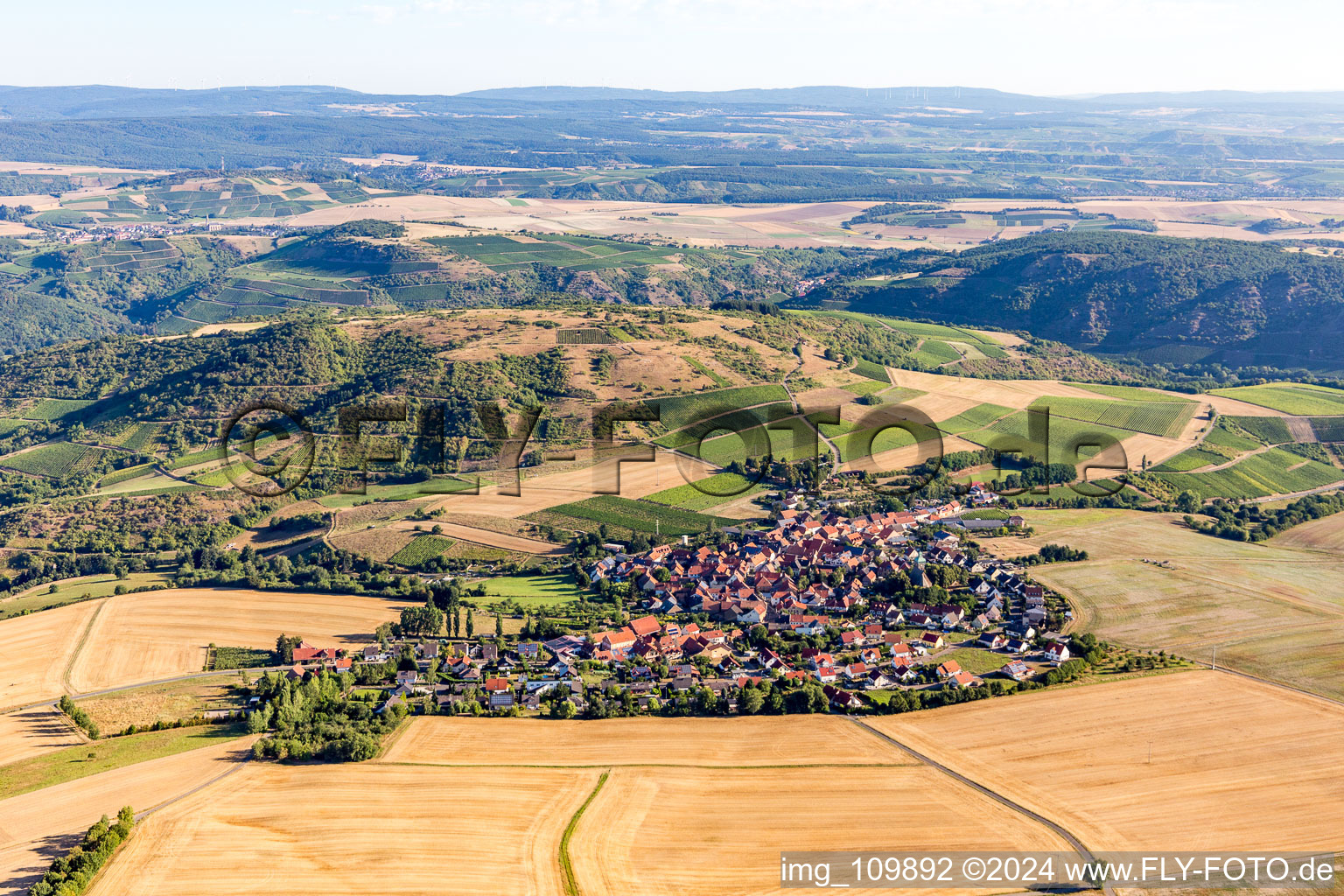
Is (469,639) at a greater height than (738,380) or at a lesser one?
lesser

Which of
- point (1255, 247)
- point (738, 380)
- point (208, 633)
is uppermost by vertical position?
point (1255, 247)

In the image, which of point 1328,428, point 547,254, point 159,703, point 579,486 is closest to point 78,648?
point 159,703

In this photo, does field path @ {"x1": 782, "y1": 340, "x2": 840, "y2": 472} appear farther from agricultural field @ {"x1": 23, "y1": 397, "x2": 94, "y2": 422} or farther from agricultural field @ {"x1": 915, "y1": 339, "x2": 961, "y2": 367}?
agricultural field @ {"x1": 23, "y1": 397, "x2": 94, "y2": 422}

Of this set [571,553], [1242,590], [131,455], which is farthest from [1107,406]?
[131,455]

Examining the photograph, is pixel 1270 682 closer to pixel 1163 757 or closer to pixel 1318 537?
pixel 1163 757

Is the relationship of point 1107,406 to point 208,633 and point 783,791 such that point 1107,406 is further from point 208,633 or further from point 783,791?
point 208,633

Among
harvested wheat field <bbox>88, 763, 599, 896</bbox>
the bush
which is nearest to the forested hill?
harvested wheat field <bbox>88, 763, 599, 896</bbox>

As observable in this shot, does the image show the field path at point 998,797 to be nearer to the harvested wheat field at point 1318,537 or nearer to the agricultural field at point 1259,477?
the harvested wheat field at point 1318,537
